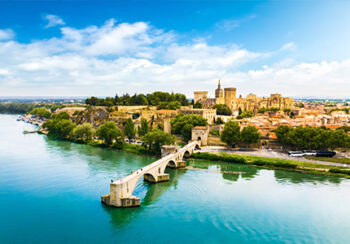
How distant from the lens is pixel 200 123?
2884cm

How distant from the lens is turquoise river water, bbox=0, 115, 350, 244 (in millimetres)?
8852

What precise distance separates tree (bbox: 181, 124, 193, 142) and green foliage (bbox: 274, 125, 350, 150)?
9.23 meters

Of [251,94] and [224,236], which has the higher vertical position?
[251,94]

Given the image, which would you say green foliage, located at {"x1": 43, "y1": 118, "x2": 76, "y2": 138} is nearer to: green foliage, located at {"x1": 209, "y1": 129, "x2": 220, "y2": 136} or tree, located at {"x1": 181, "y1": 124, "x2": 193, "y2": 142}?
tree, located at {"x1": 181, "y1": 124, "x2": 193, "y2": 142}

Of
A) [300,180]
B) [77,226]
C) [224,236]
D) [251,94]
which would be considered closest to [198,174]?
[300,180]

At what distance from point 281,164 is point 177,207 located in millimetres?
9799

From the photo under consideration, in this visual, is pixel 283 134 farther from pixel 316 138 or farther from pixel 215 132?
pixel 215 132

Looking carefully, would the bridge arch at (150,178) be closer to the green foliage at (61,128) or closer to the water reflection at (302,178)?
the water reflection at (302,178)

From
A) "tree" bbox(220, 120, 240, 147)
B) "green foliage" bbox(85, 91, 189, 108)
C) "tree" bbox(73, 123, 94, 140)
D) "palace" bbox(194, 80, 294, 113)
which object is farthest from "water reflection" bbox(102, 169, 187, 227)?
"palace" bbox(194, 80, 294, 113)

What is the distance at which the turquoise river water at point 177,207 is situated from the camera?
8.85 m

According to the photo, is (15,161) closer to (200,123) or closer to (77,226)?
(77,226)

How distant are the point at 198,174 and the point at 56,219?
904cm

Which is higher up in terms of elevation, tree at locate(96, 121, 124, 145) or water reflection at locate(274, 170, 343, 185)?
tree at locate(96, 121, 124, 145)

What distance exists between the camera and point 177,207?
36.0 feet
